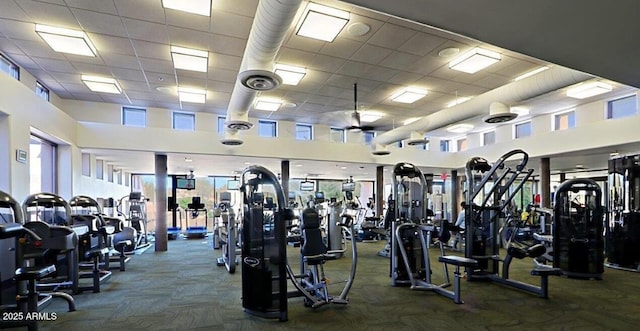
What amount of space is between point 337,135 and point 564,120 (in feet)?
23.2

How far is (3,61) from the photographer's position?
20.1 ft

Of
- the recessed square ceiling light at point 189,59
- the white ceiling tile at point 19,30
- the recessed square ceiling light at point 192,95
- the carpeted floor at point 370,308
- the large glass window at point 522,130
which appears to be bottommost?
the carpeted floor at point 370,308

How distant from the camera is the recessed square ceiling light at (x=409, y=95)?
7996mm

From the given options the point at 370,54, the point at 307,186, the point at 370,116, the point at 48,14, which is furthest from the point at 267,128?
the point at 48,14

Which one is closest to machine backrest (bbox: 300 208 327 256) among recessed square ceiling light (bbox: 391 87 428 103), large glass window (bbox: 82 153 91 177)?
recessed square ceiling light (bbox: 391 87 428 103)

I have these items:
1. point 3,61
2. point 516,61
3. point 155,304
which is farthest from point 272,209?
point 3,61

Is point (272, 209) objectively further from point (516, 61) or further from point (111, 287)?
point (516, 61)

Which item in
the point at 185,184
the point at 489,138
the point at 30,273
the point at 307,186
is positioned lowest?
the point at 30,273

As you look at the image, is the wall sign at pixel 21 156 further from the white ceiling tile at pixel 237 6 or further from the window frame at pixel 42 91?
the white ceiling tile at pixel 237 6

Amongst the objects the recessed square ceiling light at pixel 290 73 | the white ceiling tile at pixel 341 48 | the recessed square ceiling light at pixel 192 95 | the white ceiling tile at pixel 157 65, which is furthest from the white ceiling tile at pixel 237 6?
the recessed square ceiling light at pixel 192 95

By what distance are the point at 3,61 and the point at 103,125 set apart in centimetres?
263

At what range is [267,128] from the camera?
11.2 metres

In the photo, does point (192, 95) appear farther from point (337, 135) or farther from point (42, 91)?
point (337, 135)

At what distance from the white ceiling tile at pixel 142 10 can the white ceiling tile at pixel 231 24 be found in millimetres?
702
